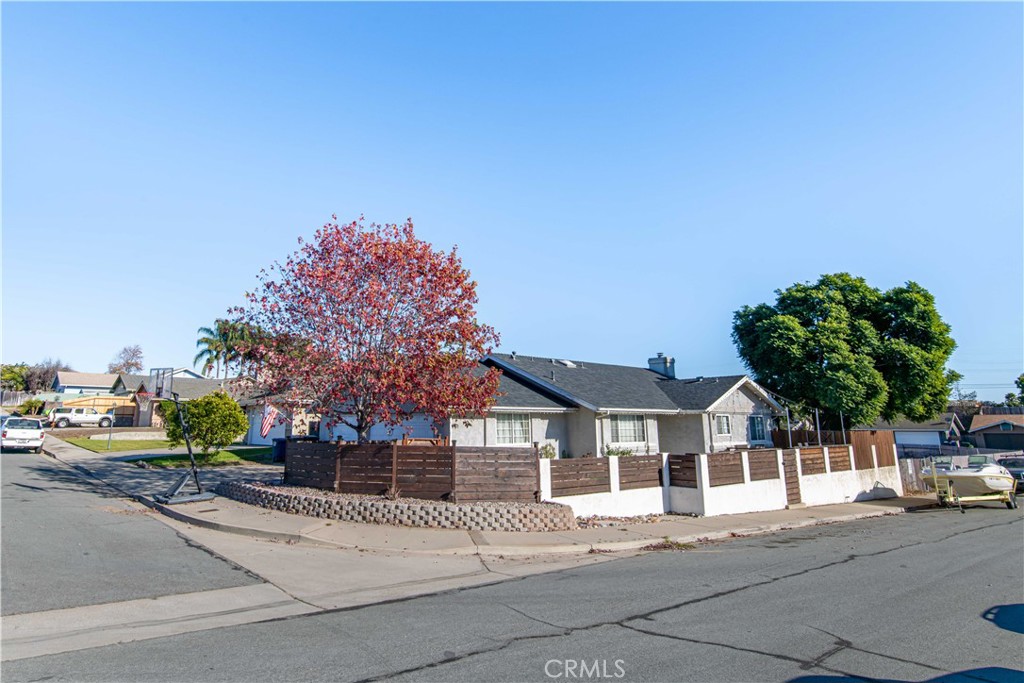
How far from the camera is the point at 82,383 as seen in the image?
80.3 metres

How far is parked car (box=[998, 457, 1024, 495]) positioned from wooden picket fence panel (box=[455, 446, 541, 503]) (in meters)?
25.9

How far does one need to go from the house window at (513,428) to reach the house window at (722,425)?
1047 centimetres

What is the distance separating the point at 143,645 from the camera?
606 centimetres

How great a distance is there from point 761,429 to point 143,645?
99.9 feet

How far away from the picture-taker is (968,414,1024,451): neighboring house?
58469mm

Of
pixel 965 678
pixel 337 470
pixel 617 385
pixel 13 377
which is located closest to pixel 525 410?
pixel 617 385

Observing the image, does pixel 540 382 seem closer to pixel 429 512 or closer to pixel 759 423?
pixel 759 423

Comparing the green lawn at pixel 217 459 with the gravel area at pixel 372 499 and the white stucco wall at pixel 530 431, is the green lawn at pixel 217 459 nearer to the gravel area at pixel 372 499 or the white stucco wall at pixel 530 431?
the white stucco wall at pixel 530 431

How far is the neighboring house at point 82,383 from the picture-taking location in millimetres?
79562

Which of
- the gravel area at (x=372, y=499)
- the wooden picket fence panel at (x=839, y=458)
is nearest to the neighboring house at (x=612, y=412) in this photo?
the wooden picket fence panel at (x=839, y=458)

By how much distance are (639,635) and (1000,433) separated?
2827 inches

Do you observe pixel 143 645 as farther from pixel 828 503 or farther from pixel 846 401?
pixel 846 401

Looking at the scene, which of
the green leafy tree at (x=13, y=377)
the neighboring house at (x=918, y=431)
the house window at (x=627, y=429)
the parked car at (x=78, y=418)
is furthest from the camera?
the green leafy tree at (x=13, y=377)

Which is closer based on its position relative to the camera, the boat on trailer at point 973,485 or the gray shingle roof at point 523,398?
the boat on trailer at point 973,485
